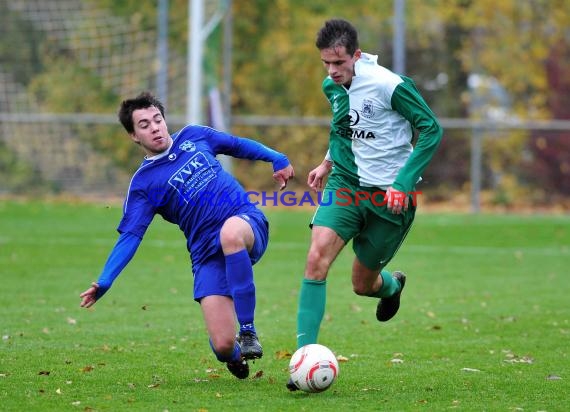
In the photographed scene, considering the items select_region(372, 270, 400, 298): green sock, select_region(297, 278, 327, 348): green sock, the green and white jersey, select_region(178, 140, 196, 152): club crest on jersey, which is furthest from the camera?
select_region(372, 270, 400, 298): green sock

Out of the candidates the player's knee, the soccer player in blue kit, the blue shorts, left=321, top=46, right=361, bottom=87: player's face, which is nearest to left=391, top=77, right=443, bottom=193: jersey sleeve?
left=321, top=46, right=361, bottom=87: player's face

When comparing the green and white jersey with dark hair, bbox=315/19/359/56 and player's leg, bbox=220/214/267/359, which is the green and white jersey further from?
player's leg, bbox=220/214/267/359

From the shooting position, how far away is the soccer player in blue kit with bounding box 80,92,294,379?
6.36 meters

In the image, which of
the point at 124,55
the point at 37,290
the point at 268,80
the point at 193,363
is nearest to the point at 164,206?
the point at 193,363

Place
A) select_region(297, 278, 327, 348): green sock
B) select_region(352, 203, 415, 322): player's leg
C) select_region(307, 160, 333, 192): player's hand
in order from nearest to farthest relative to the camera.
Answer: select_region(297, 278, 327, 348): green sock → select_region(352, 203, 415, 322): player's leg → select_region(307, 160, 333, 192): player's hand

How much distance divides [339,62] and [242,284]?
1.49 metres

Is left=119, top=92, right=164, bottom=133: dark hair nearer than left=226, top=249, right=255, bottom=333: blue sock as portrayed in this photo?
No

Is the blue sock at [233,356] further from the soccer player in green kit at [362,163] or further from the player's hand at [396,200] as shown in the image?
the player's hand at [396,200]

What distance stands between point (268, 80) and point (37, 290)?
1549 cm

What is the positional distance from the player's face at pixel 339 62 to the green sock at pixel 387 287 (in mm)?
1558

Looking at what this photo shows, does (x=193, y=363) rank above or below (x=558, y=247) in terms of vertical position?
above

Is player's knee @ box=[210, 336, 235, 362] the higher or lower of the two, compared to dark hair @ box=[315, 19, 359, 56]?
lower

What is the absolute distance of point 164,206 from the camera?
6.62 m

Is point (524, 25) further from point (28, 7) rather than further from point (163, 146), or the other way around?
point (163, 146)
